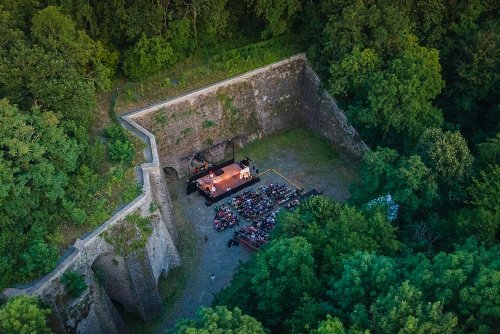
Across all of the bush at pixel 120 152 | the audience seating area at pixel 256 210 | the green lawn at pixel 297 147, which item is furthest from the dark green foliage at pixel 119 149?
the green lawn at pixel 297 147

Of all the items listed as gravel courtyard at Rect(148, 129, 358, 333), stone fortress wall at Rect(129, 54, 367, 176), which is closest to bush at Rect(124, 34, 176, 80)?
stone fortress wall at Rect(129, 54, 367, 176)

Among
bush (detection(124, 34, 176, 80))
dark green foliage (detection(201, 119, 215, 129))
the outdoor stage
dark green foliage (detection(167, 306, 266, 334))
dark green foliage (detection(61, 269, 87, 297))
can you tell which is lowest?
the outdoor stage

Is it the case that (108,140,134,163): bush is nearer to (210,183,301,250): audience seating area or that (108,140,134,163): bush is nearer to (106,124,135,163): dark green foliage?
(106,124,135,163): dark green foliage

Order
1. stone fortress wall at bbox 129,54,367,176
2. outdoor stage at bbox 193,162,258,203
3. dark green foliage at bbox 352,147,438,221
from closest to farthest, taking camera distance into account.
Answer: dark green foliage at bbox 352,147,438,221, outdoor stage at bbox 193,162,258,203, stone fortress wall at bbox 129,54,367,176

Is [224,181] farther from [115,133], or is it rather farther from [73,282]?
[73,282]

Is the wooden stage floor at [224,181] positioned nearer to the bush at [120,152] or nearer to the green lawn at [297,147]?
the green lawn at [297,147]

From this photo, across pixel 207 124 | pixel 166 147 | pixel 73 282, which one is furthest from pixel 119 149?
pixel 207 124

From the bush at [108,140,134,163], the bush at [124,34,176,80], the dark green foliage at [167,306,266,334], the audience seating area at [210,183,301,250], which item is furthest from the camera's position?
the bush at [124,34,176,80]
